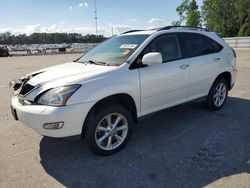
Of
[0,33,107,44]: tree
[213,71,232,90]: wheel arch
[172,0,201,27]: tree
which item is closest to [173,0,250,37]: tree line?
[172,0,201,27]: tree

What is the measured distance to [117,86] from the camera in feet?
11.5

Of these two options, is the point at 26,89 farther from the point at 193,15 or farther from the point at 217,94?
the point at 193,15

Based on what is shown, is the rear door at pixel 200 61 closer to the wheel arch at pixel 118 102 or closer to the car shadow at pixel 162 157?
the car shadow at pixel 162 157

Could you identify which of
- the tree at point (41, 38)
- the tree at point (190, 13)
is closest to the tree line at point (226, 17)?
the tree at point (190, 13)

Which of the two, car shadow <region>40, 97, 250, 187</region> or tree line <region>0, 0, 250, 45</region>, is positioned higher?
tree line <region>0, 0, 250, 45</region>

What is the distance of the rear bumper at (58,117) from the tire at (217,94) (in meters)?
3.01

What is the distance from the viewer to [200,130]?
174 inches

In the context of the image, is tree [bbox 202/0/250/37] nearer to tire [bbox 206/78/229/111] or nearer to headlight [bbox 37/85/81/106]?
tire [bbox 206/78/229/111]

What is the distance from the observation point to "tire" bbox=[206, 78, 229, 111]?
17.3 feet

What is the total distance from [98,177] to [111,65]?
1635 mm

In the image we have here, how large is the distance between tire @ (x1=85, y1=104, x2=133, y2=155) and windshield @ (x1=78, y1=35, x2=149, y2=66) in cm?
76

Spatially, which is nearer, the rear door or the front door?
the front door

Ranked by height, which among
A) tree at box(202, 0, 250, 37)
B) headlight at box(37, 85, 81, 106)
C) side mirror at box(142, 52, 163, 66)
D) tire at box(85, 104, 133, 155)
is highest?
tree at box(202, 0, 250, 37)

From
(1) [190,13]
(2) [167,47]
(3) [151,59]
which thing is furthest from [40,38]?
(3) [151,59]
